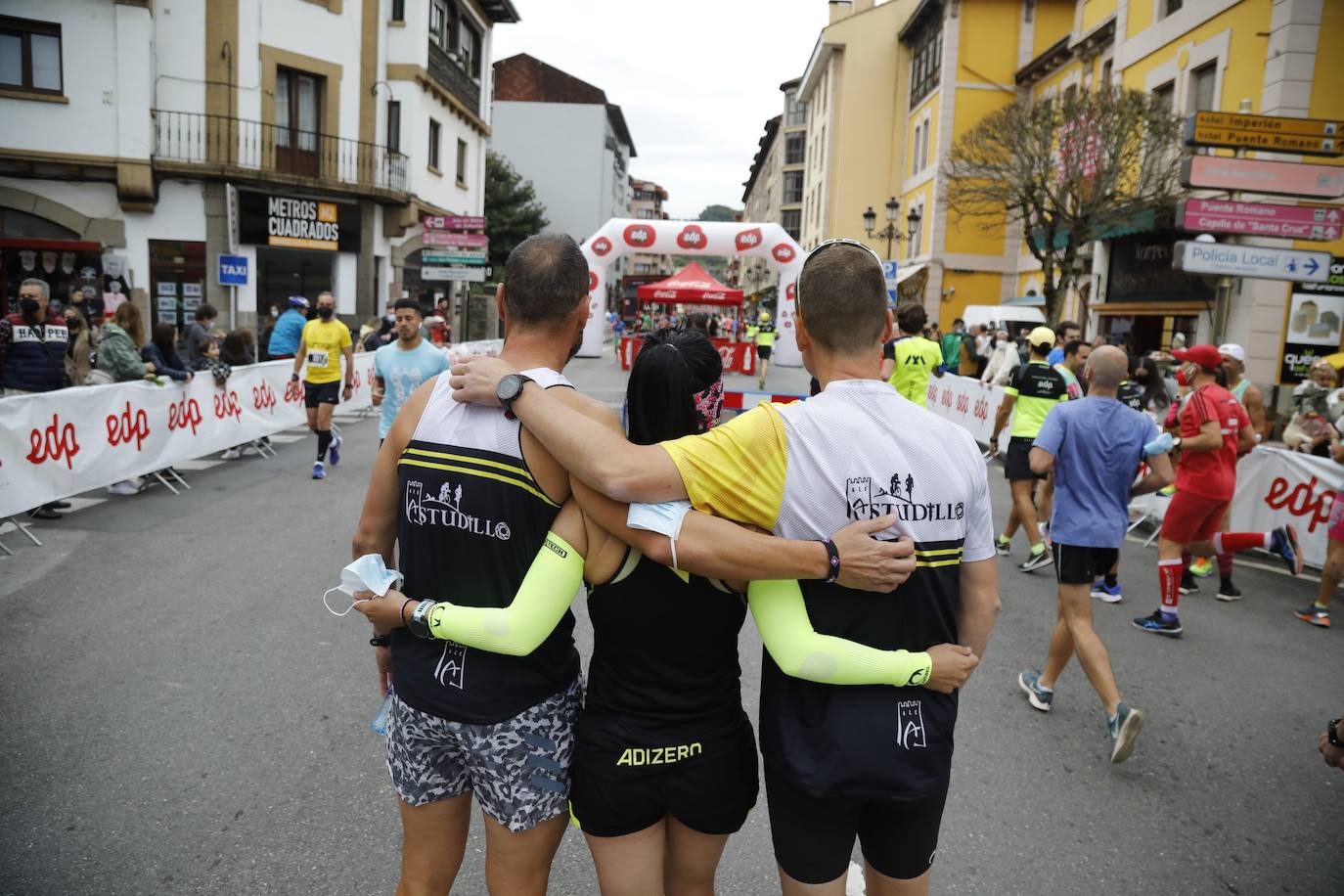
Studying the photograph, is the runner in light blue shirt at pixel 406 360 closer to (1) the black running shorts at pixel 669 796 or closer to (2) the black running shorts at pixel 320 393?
(2) the black running shorts at pixel 320 393

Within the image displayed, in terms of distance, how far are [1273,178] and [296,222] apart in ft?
65.2

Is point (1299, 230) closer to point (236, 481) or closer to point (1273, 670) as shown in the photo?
point (1273, 670)

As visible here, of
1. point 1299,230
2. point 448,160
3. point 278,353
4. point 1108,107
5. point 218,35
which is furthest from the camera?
point 448,160

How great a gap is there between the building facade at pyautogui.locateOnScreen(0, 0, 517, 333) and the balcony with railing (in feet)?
0.11

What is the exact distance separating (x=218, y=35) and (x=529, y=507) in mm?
→ 23069

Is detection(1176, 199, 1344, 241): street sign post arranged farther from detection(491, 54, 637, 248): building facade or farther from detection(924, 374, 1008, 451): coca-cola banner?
detection(491, 54, 637, 248): building facade

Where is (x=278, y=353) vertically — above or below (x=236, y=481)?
above

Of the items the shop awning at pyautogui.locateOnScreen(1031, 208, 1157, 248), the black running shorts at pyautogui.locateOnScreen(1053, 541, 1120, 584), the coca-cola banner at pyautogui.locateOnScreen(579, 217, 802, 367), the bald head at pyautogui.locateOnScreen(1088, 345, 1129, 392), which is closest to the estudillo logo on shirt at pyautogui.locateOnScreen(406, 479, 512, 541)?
the black running shorts at pyautogui.locateOnScreen(1053, 541, 1120, 584)

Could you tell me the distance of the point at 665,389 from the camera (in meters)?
2.05

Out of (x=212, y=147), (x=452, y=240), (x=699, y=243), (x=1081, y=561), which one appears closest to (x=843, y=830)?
(x=1081, y=561)

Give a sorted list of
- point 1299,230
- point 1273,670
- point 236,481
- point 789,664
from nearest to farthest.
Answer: point 789,664, point 1273,670, point 236,481, point 1299,230

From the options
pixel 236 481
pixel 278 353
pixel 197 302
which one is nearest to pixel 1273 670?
pixel 236 481

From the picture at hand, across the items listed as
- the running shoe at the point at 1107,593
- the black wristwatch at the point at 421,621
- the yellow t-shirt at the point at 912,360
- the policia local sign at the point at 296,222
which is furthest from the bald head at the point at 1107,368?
the policia local sign at the point at 296,222

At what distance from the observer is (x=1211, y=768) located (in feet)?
14.0
